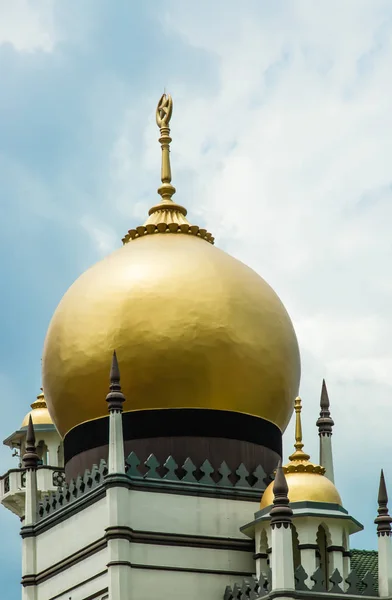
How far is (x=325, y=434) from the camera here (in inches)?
1405

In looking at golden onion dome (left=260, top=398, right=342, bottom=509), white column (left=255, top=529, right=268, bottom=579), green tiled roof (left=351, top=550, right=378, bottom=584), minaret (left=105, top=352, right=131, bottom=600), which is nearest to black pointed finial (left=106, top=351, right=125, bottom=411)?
minaret (left=105, top=352, right=131, bottom=600)

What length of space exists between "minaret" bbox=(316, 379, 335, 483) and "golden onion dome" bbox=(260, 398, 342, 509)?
337 cm

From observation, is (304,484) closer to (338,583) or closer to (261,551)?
(261,551)

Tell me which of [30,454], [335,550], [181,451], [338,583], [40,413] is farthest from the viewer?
[40,413]

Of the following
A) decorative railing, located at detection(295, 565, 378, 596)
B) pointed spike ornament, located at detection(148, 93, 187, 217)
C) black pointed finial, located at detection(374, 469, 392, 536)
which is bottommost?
decorative railing, located at detection(295, 565, 378, 596)

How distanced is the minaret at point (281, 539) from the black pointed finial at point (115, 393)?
3.09m

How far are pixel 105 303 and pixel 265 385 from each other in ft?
10.1

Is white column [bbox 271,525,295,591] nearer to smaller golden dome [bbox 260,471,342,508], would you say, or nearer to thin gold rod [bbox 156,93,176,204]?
smaller golden dome [bbox 260,471,342,508]

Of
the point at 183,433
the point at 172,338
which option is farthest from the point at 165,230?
the point at 183,433

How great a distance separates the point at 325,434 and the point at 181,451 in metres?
3.61

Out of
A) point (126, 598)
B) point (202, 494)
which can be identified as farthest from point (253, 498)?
point (126, 598)

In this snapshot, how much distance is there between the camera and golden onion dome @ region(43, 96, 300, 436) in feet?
109

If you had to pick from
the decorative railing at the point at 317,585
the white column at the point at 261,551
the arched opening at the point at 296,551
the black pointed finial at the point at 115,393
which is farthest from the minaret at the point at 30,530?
the arched opening at the point at 296,551

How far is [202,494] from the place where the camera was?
32656 millimetres
